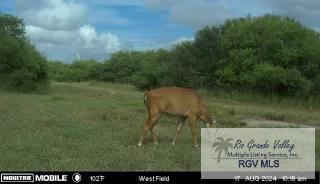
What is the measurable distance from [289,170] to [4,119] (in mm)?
10320

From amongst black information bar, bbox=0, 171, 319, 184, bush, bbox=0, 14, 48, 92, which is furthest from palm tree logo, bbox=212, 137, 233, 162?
bush, bbox=0, 14, 48, 92


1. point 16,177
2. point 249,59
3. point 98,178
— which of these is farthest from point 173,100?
point 249,59

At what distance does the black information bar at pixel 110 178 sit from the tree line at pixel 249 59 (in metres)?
30.0

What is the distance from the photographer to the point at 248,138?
13750mm

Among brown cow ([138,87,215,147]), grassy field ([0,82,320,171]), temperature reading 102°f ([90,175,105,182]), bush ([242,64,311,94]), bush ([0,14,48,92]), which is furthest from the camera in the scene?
bush ([0,14,48,92])

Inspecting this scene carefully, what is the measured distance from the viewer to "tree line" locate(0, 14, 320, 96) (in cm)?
3881

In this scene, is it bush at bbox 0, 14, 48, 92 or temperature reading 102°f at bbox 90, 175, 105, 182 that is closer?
temperature reading 102°f at bbox 90, 175, 105, 182

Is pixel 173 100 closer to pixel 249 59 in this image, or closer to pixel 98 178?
pixel 98 178

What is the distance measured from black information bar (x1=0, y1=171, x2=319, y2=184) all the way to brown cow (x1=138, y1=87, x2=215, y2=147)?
402cm

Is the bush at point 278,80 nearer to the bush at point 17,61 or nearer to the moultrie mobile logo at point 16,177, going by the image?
the bush at point 17,61

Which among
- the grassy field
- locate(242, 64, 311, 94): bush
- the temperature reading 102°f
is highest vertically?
locate(242, 64, 311, 94): bush

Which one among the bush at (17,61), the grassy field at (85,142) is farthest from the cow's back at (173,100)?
the bush at (17,61)

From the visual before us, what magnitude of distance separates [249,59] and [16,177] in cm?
3400

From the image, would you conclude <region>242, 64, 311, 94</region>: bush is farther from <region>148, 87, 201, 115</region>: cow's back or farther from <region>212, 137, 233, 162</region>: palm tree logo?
<region>212, 137, 233, 162</region>: palm tree logo
